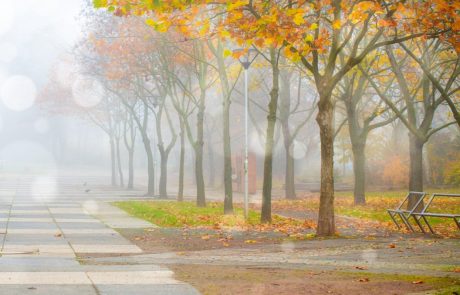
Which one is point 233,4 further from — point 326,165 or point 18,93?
point 18,93

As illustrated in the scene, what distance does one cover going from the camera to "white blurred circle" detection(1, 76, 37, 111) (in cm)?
10694

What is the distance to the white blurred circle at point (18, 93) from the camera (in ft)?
351

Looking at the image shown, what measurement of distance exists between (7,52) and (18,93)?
569 inches

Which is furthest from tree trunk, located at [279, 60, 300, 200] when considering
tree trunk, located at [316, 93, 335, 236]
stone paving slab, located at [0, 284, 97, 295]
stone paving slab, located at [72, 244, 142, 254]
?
stone paving slab, located at [0, 284, 97, 295]

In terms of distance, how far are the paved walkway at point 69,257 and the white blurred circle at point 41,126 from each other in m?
96.0

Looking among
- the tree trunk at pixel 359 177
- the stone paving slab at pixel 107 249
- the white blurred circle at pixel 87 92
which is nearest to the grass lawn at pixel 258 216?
the tree trunk at pixel 359 177

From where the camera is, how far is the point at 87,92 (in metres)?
54.6

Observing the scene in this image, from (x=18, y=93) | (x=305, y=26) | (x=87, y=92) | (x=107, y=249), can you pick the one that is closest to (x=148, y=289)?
(x=107, y=249)

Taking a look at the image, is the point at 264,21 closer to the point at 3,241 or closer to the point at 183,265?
the point at 183,265

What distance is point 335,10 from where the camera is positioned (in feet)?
49.6

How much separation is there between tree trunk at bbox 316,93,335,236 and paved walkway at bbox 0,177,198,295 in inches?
162

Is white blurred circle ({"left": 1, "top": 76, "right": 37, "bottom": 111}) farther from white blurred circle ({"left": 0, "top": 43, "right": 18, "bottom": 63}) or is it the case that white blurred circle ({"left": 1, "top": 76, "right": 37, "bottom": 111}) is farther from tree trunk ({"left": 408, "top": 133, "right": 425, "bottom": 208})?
tree trunk ({"left": 408, "top": 133, "right": 425, "bottom": 208})

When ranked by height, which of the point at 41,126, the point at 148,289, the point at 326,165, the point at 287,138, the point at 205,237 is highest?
the point at 41,126

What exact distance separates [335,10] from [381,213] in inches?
411
